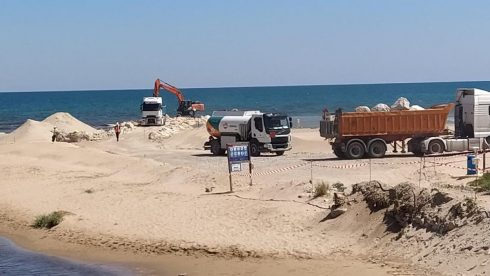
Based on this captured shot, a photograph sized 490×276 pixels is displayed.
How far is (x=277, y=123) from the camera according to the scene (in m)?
39.6

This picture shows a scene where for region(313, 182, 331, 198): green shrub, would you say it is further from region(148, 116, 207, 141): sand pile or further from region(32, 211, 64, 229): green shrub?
region(148, 116, 207, 141): sand pile

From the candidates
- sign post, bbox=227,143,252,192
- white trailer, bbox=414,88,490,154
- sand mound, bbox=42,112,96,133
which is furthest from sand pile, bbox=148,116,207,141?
sign post, bbox=227,143,252,192

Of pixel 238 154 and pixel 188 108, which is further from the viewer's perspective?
pixel 188 108

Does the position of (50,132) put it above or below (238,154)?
below

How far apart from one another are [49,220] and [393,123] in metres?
18.3

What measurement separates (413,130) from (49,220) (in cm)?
1883

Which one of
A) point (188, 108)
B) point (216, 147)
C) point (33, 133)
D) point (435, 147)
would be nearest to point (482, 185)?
point (435, 147)

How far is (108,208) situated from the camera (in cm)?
2467

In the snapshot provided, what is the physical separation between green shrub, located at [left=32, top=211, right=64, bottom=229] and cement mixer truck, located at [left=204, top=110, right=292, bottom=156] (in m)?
16.2

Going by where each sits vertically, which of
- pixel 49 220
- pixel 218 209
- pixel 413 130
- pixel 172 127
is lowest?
pixel 49 220

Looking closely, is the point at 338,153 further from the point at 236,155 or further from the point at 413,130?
the point at 236,155

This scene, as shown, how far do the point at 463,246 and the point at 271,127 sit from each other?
24.1 meters

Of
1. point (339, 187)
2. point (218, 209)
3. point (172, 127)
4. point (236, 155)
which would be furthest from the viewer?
point (172, 127)

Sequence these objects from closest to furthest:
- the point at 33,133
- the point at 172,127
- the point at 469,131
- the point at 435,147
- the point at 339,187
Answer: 1. the point at 339,187
2. the point at 435,147
3. the point at 469,131
4. the point at 33,133
5. the point at 172,127
